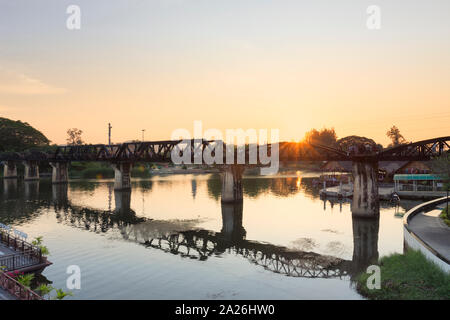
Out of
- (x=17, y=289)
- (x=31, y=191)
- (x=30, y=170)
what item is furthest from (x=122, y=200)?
(x=30, y=170)

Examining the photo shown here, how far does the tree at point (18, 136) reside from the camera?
575 ft

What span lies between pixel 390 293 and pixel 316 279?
6.40 meters

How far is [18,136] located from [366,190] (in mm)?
183999

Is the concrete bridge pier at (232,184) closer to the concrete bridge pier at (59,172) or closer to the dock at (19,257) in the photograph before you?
the dock at (19,257)

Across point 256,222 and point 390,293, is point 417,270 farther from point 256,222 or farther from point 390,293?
point 256,222

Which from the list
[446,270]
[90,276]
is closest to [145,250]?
[90,276]

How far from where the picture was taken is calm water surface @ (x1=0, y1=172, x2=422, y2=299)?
26.8m

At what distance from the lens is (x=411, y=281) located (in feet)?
76.8

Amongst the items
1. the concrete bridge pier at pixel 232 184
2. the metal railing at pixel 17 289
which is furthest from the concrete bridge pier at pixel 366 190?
the metal railing at pixel 17 289

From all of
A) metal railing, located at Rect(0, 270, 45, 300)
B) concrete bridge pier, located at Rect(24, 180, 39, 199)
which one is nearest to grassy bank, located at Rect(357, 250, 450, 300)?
metal railing, located at Rect(0, 270, 45, 300)

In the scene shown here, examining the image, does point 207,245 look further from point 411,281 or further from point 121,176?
point 121,176

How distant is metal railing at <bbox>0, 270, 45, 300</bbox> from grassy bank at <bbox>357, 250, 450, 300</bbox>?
21804mm

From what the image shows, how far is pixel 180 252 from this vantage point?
37.4 meters

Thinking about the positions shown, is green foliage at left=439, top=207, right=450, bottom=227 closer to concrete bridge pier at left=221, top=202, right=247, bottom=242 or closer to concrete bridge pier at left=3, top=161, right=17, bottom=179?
concrete bridge pier at left=221, top=202, right=247, bottom=242
